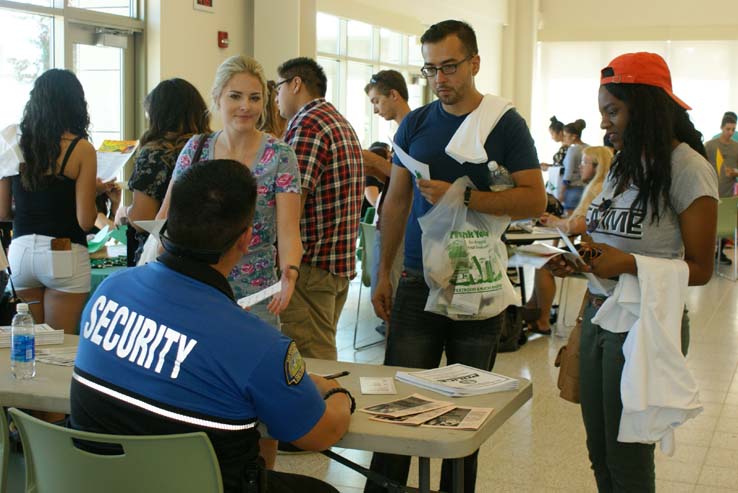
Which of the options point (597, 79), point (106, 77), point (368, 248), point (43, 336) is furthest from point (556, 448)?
point (597, 79)

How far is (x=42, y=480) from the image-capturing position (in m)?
1.95

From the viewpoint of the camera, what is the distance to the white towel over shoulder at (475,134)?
274 centimetres

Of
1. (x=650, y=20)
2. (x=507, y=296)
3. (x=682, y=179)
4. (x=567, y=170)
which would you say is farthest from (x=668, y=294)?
(x=650, y=20)

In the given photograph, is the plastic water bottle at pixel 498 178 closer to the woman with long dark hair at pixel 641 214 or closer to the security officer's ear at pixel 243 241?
the woman with long dark hair at pixel 641 214

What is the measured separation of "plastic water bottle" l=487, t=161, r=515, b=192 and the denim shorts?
2.00 meters

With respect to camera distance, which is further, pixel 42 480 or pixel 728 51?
pixel 728 51

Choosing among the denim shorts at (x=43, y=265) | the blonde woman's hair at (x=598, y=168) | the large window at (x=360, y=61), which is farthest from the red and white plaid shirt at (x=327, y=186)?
the large window at (x=360, y=61)

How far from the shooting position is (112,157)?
439cm

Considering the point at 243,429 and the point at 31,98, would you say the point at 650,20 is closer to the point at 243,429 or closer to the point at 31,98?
the point at 31,98

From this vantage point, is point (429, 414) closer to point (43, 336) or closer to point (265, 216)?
point (265, 216)

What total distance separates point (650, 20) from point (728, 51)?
57.3 inches

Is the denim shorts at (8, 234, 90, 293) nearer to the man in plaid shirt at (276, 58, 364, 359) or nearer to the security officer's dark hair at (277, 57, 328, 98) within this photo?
the man in plaid shirt at (276, 58, 364, 359)

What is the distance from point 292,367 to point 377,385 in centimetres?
61

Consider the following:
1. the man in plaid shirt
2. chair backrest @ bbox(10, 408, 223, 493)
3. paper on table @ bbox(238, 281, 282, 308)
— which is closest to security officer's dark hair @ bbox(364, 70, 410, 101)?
the man in plaid shirt
